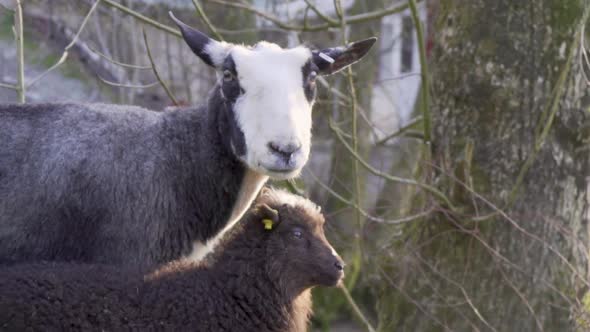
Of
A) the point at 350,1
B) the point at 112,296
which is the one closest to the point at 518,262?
Result: the point at 112,296

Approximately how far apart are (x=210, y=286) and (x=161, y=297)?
1.17ft

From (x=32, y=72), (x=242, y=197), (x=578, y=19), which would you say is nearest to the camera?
(x=242, y=197)

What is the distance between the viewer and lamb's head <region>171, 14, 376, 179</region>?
5523 mm

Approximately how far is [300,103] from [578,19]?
2758 mm

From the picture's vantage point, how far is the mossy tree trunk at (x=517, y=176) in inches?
291

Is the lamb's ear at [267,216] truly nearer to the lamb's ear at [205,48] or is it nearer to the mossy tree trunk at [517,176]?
the lamb's ear at [205,48]

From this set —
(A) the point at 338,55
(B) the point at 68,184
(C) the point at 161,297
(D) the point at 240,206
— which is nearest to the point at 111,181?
(B) the point at 68,184

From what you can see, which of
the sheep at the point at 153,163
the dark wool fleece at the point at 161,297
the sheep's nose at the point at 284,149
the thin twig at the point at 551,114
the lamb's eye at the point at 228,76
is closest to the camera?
the dark wool fleece at the point at 161,297

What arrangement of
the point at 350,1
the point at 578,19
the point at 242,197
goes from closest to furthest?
the point at 242,197 < the point at 578,19 < the point at 350,1

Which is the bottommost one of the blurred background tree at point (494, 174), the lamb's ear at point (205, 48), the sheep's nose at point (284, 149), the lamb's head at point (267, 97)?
the blurred background tree at point (494, 174)

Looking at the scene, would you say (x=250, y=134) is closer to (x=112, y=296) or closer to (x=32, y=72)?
(x=112, y=296)

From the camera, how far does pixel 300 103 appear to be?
5785mm

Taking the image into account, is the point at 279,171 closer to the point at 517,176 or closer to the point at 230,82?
the point at 230,82

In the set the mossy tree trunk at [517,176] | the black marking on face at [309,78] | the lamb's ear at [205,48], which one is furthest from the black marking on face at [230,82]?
the mossy tree trunk at [517,176]
